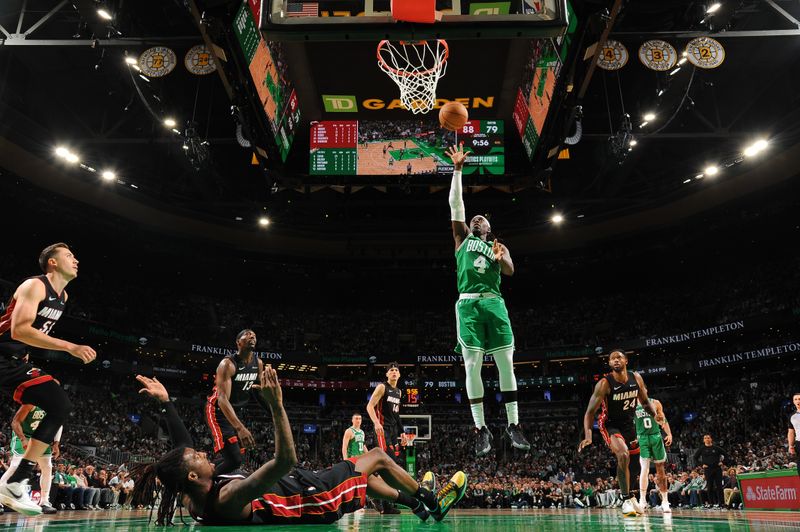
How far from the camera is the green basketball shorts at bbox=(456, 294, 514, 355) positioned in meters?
5.87

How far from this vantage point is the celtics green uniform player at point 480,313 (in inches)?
229

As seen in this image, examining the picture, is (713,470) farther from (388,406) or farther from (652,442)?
(388,406)

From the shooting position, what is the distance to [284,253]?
32.3 m

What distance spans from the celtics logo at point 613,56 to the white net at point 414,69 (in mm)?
4032

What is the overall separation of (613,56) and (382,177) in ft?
18.2

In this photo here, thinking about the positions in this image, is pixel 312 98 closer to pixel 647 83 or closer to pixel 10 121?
pixel 647 83

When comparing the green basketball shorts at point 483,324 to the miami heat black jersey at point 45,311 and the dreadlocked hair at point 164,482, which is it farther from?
the miami heat black jersey at point 45,311

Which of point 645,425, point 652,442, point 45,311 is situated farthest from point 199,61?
point 652,442

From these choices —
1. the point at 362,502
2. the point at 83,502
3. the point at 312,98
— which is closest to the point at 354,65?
the point at 312,98

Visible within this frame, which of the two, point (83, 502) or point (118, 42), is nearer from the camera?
point (118, 42)

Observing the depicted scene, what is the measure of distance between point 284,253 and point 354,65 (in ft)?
74.3

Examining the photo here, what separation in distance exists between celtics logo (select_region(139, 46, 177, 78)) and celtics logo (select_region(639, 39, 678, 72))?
32.3 feet

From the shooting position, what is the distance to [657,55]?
11.8 metres

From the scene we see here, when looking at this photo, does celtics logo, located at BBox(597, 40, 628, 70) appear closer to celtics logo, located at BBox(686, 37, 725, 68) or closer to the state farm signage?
celtics logo, located at BBox(686, 37, 725, 68)
